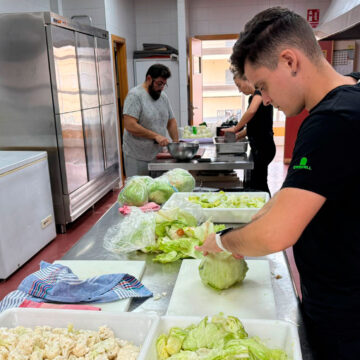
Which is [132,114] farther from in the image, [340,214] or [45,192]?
[340,214]

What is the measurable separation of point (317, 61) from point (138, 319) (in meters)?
0.88

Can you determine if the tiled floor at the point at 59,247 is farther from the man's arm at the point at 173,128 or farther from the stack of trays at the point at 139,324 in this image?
the stack of trays at the point at 139,324

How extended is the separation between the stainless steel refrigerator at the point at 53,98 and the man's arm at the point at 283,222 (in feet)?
11.4

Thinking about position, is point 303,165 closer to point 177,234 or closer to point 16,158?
point 177,234

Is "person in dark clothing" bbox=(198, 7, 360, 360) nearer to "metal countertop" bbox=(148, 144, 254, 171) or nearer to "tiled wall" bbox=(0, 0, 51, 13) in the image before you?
"metal countertop" bbox=(148, 144, 254, 171)

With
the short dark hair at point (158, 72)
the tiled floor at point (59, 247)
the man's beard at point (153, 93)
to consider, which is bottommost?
the tiled floor at point (59, 247)

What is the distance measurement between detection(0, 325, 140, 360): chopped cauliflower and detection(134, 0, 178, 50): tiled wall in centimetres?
702

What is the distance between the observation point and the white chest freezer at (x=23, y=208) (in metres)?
3.28

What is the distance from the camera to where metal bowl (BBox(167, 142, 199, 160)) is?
138 inches

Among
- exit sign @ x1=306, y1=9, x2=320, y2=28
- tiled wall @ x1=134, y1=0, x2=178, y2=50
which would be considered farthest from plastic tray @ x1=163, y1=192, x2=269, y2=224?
exit sign @ x1=306, y1=9, x2=320, y2=28

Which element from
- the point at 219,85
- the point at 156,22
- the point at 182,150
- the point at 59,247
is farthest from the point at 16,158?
the point at 219,85

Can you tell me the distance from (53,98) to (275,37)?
11.5 ft

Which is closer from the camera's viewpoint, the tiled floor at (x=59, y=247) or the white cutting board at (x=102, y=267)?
the white cutting board at (x=102, y=267)

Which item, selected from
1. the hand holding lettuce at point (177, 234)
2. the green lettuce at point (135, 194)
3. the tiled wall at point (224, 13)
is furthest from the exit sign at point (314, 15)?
the hand holding lettuce at point (177, 234)
